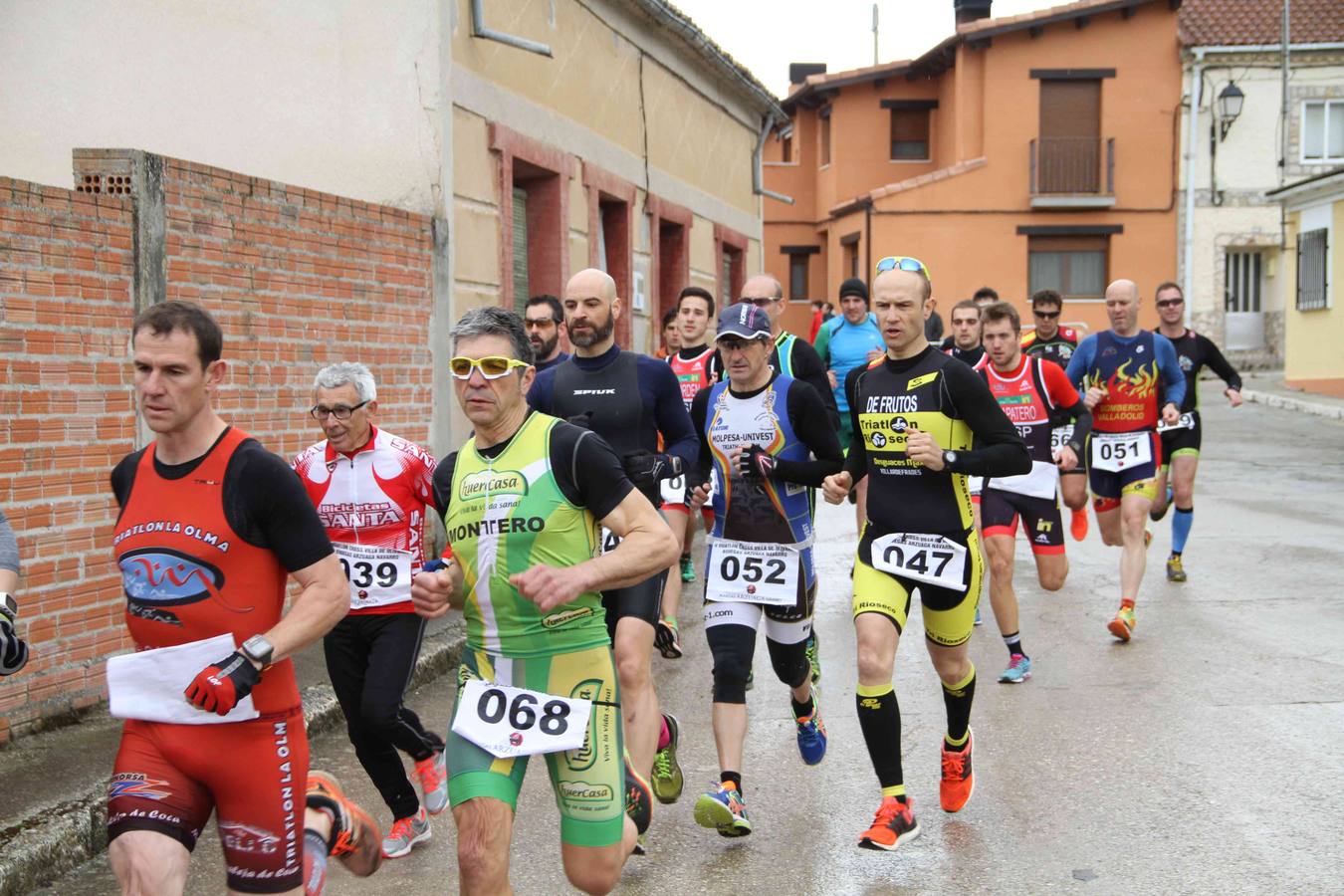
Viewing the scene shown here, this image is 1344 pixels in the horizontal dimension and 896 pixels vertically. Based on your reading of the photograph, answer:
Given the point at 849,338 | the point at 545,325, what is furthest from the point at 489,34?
the point at 545,325

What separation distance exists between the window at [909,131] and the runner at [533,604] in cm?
4135

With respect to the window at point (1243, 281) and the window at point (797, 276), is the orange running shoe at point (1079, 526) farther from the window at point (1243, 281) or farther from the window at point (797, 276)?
the window at point (797, 276)

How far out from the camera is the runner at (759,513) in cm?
632

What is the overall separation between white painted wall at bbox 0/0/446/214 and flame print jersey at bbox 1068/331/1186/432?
5228mm

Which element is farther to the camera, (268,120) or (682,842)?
(268,120)

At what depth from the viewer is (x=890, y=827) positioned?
5.61 meters

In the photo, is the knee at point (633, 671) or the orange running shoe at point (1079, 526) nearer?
the knee at point (633, 671)

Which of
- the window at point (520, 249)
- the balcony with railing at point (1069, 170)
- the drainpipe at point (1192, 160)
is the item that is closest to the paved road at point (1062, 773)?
the window at point (520, 249)

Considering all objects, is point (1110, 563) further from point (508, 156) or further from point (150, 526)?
point (150, 526)

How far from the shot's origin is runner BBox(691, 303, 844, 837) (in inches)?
249

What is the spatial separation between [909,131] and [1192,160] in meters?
8.36

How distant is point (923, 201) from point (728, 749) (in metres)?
35.3

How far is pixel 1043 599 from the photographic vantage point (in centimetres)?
1132

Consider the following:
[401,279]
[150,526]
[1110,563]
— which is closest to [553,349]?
[401,279]
